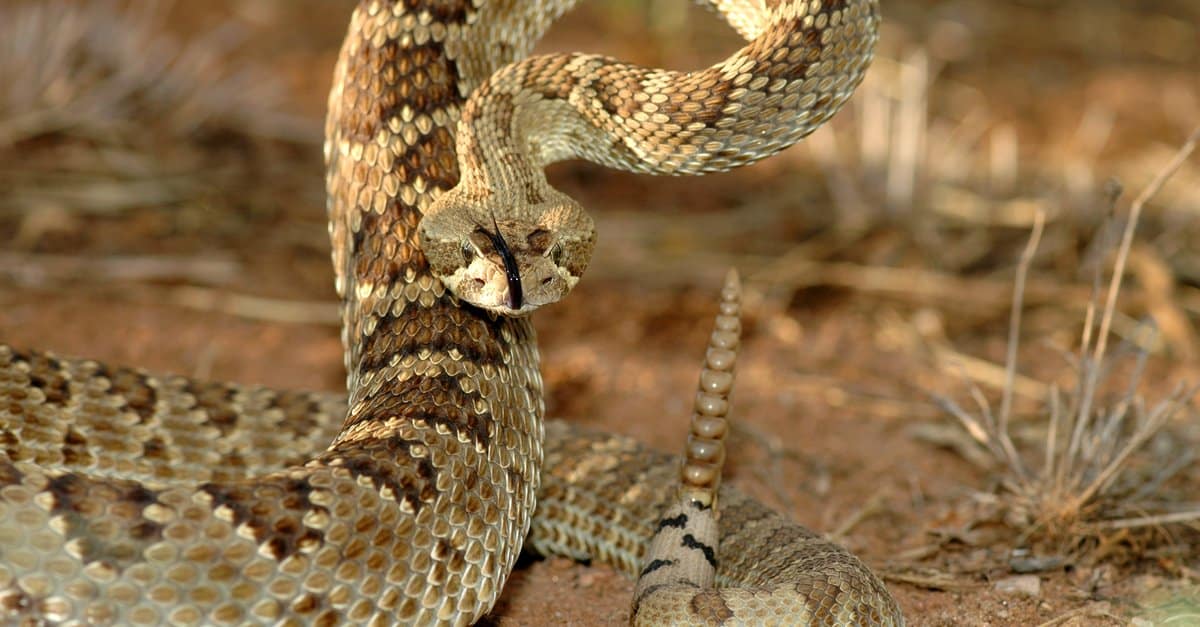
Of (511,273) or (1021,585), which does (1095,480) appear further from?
(511,273)

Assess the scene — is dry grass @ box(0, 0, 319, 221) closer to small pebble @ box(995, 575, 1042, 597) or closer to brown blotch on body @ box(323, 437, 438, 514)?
brown blotch on body @ box(323, 437, 438, 514)

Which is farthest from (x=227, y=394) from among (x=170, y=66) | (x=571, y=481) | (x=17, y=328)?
(x=170, y=66)

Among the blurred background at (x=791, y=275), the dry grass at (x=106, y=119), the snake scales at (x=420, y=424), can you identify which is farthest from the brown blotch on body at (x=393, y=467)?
the dry grass at (x=106, y=119)

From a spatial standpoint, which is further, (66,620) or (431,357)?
(431,357)

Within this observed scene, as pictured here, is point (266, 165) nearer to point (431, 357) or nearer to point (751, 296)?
point (751, 296)

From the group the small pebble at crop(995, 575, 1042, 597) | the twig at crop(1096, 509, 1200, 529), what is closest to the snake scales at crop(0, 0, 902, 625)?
the small pebble at crop(995, 575, 1042, 597)

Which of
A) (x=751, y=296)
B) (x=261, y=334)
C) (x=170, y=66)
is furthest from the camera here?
(x=170, y=66)

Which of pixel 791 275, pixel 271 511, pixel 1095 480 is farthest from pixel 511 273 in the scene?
pixel 791 275
